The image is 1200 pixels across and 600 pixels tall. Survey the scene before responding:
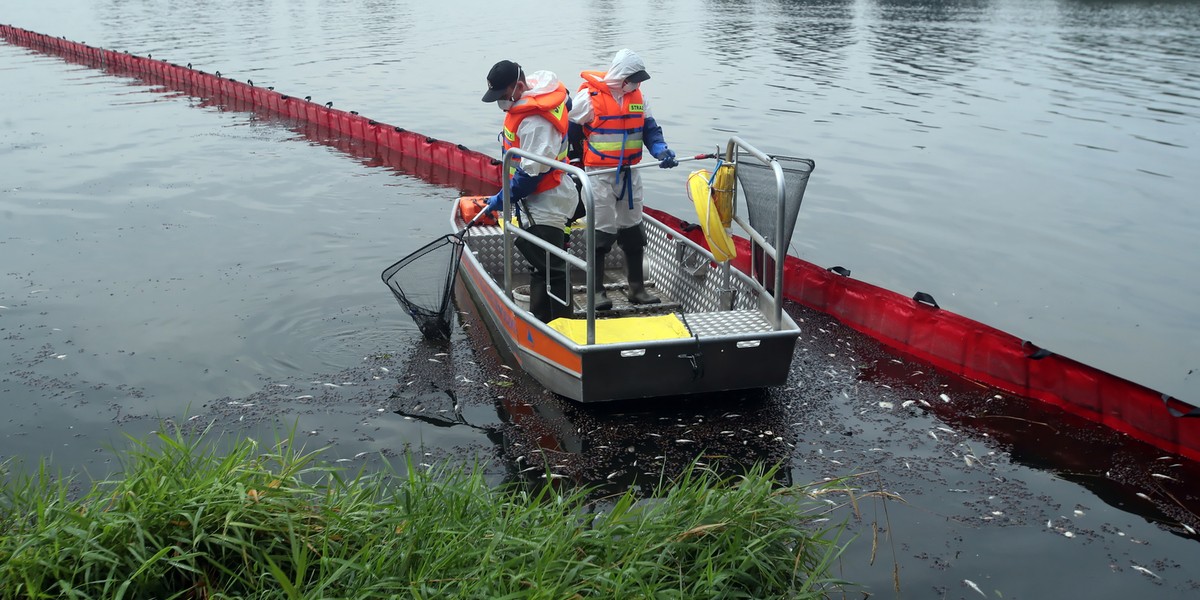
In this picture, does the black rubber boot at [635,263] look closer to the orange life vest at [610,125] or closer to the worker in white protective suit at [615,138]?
the worker in white protective suit at [615,138]

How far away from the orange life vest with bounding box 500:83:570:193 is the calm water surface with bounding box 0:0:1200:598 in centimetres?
157

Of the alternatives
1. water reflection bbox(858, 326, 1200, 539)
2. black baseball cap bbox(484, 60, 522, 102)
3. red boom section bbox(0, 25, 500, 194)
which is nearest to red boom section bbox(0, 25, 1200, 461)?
water reflection bbox(858, 326, 1200, 539)

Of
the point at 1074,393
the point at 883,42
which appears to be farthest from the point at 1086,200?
the point at 883,42

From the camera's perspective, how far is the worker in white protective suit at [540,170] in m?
6.98

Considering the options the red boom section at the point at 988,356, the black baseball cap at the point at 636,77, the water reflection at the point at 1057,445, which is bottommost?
the water reflection at the point at 1057,445

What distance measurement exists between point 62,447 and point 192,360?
62.2 inches

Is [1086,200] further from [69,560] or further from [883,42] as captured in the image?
[883,42]

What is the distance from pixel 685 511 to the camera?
4637 millimetres

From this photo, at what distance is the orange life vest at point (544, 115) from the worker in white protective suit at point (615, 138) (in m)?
0.48

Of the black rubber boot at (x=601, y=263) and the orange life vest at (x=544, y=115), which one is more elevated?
the orange life vest at (x=544, y=115)

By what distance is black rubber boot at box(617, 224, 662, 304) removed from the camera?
813 cm

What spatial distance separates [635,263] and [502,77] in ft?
7.01

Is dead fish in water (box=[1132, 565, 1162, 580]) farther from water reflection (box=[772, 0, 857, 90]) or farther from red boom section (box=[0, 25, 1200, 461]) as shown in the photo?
water reflection (box=[772, 0, 857, 90])

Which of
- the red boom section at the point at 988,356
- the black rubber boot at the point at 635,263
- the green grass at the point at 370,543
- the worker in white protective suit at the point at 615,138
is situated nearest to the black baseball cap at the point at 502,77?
the worker in white protective suit at the point at 615,138
